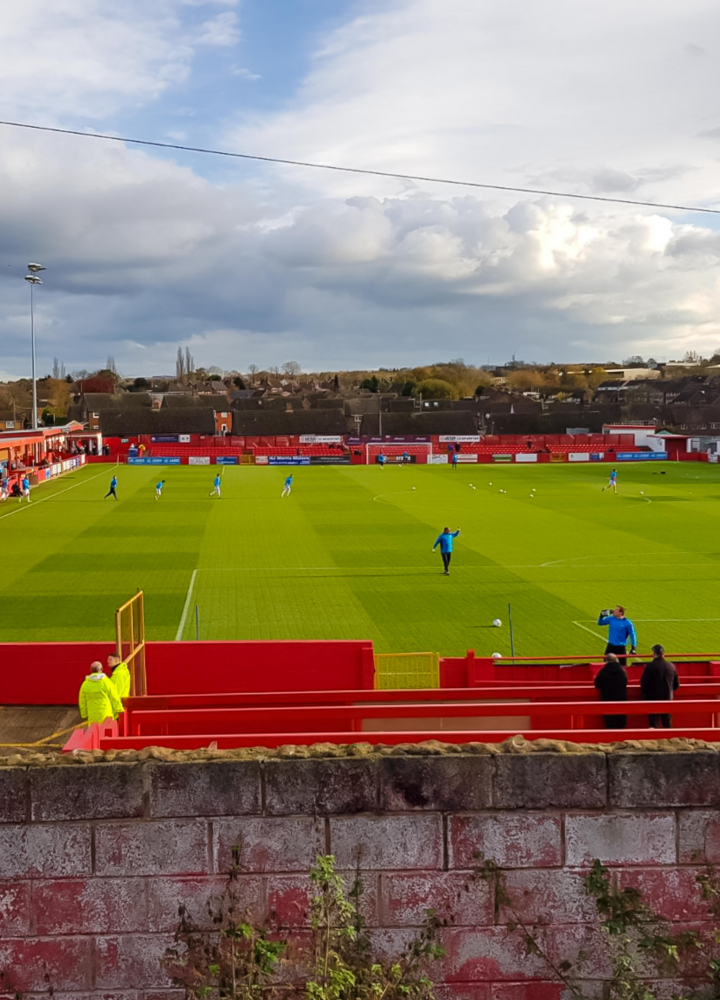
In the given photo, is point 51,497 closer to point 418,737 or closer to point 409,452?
point 409,452

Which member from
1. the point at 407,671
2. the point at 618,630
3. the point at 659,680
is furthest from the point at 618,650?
the point at 659,680

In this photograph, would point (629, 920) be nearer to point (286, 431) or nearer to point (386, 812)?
point (386, 812)

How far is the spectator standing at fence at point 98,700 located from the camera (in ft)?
33.7

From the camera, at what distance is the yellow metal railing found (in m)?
15.6

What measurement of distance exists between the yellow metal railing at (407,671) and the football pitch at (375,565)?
177 cm

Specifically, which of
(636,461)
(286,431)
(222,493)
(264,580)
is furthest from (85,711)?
(286,431)

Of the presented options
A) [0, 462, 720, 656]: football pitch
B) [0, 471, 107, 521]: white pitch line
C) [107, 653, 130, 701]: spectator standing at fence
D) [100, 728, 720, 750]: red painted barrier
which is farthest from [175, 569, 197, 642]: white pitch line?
[0, 471, 107, 521]: white pitch line

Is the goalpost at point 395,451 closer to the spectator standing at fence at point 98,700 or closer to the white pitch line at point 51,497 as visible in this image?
the white pitch line at point 51,497

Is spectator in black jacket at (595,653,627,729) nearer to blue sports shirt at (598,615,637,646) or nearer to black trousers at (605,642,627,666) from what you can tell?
black trousers at (605,642,627,666)

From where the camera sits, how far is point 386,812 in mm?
6930

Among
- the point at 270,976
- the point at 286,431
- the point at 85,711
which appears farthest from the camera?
the point at 286,431

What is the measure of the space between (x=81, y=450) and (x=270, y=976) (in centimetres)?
8186

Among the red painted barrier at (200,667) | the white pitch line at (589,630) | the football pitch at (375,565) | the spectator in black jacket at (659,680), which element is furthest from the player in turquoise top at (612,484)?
the spectator in black jacket at (659,680)

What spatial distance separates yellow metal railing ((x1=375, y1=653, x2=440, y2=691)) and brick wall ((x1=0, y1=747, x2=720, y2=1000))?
8.09 meters
